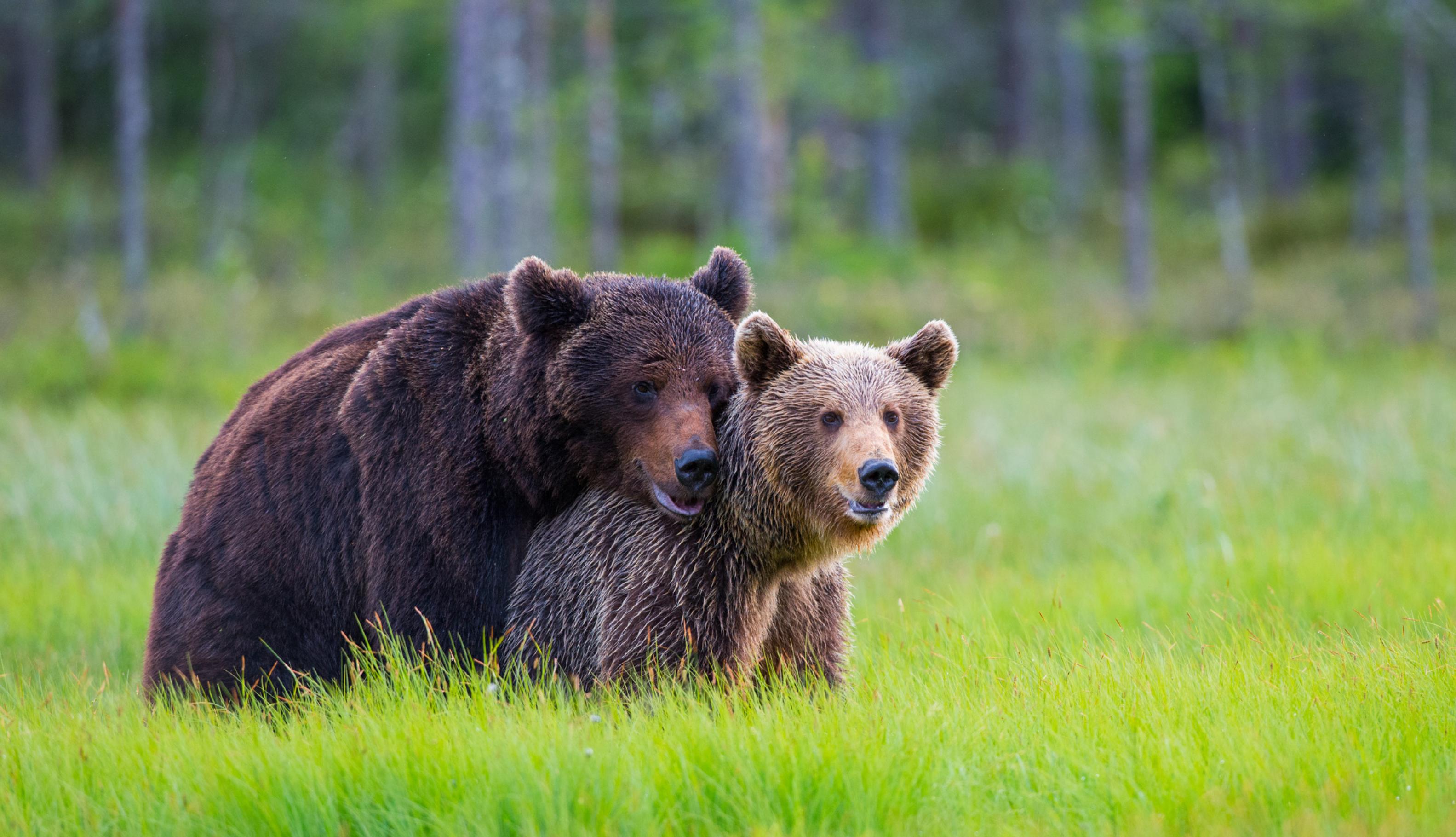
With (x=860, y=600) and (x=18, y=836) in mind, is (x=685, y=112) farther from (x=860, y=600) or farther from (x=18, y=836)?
(x=18, y=836)

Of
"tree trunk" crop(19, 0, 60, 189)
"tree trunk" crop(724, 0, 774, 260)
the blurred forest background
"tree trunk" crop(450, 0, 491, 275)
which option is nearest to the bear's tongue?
the blurred forest background

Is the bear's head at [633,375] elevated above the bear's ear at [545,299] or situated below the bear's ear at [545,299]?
below

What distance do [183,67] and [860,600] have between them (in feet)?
120

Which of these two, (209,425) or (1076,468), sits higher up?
(209,425)

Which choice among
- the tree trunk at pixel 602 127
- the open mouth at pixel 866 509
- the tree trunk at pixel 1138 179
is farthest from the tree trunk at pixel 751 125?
the open mouth at pixel 866 509

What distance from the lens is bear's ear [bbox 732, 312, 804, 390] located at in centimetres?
427

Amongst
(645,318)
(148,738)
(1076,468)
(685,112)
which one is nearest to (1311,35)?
(685,112)

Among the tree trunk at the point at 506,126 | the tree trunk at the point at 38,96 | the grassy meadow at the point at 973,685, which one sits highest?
the tree trunk at the point at 38,96

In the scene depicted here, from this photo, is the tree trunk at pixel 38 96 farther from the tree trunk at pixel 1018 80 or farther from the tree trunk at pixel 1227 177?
the tree trunk at pixel 1227 177

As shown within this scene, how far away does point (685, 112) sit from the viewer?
20547 mm

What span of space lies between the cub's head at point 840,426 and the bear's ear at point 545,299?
2.23ft

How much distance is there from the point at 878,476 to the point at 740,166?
14485mm

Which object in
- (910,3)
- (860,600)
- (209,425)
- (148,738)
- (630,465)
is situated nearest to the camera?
(148,738)

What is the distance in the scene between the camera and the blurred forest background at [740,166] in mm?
16938
